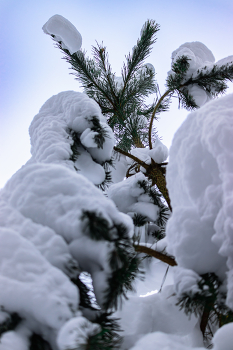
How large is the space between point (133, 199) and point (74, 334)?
227 centimetres

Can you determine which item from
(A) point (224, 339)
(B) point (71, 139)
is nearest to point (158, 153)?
(B) point (71, 139)

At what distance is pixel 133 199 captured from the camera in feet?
9.96

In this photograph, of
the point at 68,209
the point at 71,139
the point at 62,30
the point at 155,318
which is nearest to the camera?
the point at 68,209

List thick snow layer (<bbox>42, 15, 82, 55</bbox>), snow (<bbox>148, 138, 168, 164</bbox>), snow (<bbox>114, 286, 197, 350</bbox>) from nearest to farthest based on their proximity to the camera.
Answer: snow (<bbox>114, 286, 197, 350</bbox>), thick snow layer (<bbox>42, 15, 82, 55</bbox>), snow (<bbox>148, 138, 168, 164</bbox>)

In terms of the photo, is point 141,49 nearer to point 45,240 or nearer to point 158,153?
point 158,153

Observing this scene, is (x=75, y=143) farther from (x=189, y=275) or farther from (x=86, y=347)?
(x=86, y=347)

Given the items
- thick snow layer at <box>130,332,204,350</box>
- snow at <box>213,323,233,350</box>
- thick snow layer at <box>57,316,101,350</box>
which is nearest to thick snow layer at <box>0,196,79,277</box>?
thick snow layer at <box>57,316,101,350</box>

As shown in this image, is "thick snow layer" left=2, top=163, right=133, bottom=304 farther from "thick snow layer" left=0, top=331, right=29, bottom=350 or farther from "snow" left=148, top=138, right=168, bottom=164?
"snow" left=148, top=138, right=168, bottom=164

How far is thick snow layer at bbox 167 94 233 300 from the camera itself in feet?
3.44

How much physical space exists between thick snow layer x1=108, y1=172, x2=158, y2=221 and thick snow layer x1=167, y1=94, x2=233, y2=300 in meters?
1.53

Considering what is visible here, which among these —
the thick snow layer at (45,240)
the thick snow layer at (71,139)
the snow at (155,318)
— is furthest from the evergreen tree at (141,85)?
the thick snow layer at (45,240)

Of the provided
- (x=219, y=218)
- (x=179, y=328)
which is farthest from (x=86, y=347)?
(x=179, y=328)

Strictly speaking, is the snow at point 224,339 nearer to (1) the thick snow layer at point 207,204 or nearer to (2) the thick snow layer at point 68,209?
(1) the thick snow layer at point 207,204

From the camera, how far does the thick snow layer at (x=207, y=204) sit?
105cm
